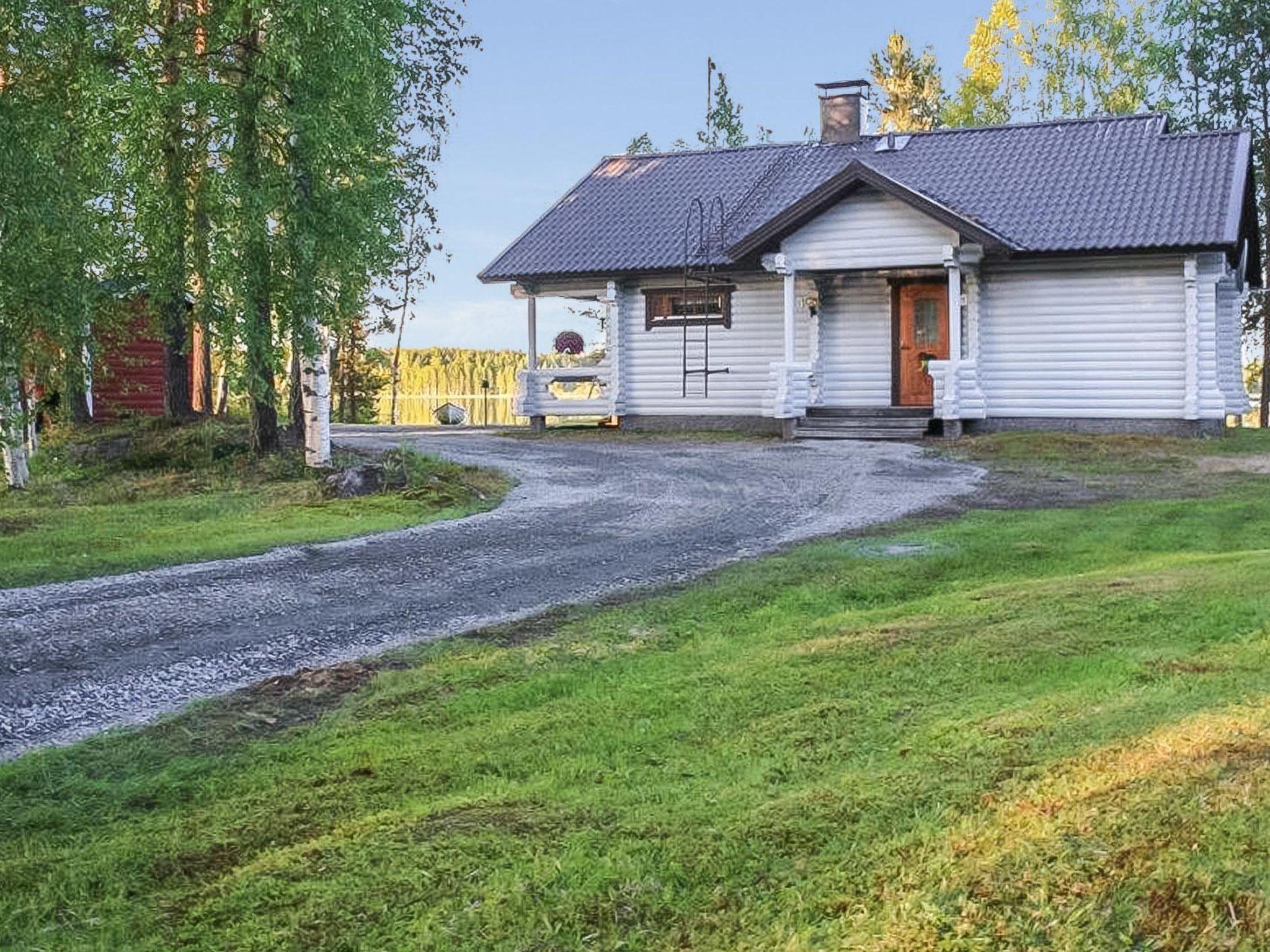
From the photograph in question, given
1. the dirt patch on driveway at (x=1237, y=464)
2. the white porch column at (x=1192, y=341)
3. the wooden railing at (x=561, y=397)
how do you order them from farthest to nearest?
1. the wooden railing at (x=561, y=397)
2. the white porch column at (x=1192, y=341)
3. the dirt patch on driveway at (x=1237, y=464)

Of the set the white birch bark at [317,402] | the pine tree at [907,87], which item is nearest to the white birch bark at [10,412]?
the white birch bark at [317,402]

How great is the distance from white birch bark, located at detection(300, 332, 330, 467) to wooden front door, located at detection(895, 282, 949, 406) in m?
10.9

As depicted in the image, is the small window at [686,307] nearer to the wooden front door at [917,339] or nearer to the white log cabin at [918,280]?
the white log cabin at [918,280]

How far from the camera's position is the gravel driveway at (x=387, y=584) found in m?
6.68

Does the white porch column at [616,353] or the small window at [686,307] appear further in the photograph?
the white porch column at [616,353]

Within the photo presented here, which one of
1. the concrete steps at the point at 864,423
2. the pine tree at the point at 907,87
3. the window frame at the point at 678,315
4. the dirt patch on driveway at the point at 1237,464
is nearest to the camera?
the dirt patch on driveway at the point at 1237,464

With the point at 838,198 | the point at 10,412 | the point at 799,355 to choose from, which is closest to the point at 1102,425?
the point at 799,355

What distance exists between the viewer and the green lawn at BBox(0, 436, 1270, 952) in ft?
10.7

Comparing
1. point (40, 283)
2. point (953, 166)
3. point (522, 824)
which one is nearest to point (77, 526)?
point (40, 283)

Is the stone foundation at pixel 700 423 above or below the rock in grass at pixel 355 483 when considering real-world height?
above

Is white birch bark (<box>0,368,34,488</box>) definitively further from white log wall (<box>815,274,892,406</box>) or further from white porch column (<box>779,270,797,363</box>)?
white log wall (<box>815,274,892,406</box>)

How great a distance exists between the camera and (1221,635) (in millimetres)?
5984

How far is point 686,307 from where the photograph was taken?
81.9ft

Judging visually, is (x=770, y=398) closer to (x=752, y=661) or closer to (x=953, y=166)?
(x=953, y=166)
